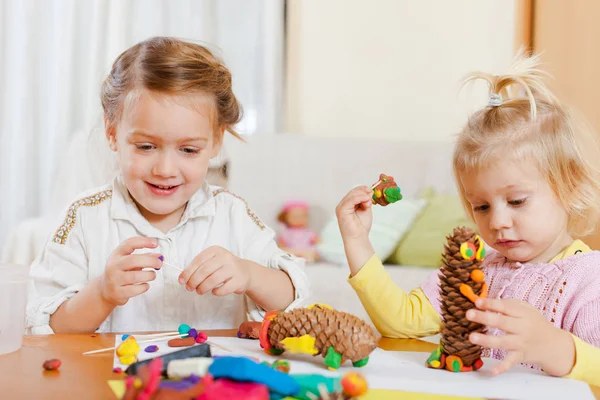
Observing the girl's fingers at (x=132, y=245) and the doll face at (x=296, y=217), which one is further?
the doll face at (x=296, y=217)

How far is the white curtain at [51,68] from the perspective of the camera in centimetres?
343

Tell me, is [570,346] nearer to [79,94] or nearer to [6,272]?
[6,272]

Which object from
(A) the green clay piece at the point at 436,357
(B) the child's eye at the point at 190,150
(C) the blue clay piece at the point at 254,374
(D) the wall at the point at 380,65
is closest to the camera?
(C) the blue clay piece at the point at 254,374

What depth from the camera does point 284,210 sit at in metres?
2.97

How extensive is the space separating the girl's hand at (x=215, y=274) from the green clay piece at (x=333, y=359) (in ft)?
0.91

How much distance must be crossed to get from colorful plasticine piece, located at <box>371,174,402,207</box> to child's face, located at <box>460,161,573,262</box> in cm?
14

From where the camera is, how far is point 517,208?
1.05 m

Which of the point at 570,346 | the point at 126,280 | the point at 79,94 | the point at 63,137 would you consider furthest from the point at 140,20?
the point at 570,346

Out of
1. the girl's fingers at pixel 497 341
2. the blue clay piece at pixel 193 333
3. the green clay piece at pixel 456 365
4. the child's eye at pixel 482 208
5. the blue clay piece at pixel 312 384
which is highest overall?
the child's eye at pixel 482 208

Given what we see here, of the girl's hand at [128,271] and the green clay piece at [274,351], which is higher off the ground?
the girl's hand at [128,271]

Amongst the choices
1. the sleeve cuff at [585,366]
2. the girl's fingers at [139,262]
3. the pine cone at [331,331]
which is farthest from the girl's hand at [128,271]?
the sleeve cuff at [585,366]

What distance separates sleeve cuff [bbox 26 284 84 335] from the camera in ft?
3.54

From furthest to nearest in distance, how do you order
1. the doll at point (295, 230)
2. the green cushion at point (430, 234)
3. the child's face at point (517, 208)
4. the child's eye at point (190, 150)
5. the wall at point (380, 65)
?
1. the wall at point (380, 65)
2. the doll at point (295, 230)
3. the green cushion at point (430, 234)
4. the child's eye at point (190, 150)
5. the child's face at point (517, 208)

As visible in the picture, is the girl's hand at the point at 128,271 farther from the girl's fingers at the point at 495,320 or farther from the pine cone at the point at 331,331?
the girl's fingers at the point at 495,320
